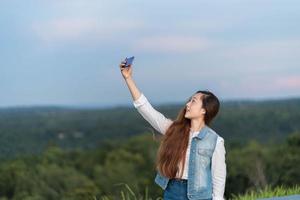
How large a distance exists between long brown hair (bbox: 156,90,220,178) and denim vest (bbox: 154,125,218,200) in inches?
2.0

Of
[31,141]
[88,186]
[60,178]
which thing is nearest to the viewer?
[88,186]

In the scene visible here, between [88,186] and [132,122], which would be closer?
[88,186]

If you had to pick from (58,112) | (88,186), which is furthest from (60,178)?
(58,112)

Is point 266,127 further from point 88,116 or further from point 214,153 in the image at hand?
point 214,153

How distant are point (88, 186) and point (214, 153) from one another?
27.8 m

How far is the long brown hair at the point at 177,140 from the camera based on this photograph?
3391 millimetres

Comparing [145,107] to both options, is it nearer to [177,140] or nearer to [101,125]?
[177,140]

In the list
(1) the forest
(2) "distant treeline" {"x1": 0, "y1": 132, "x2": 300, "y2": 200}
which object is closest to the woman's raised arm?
(1) the forest

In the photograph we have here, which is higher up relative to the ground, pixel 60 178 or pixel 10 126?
pixel 10 126

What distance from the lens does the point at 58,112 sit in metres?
68.6

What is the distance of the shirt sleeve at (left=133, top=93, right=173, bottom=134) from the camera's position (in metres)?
3.54

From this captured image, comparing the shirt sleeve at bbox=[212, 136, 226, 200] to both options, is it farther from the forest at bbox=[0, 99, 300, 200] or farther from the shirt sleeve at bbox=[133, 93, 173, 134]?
the forest at bbox=[0, 99, 300, 200]

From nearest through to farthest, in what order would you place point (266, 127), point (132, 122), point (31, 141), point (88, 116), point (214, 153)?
point (214, 153)
point (31, 141)
point (266, 127)
point (132, 122)
point (88, 116)

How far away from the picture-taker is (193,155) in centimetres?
337
